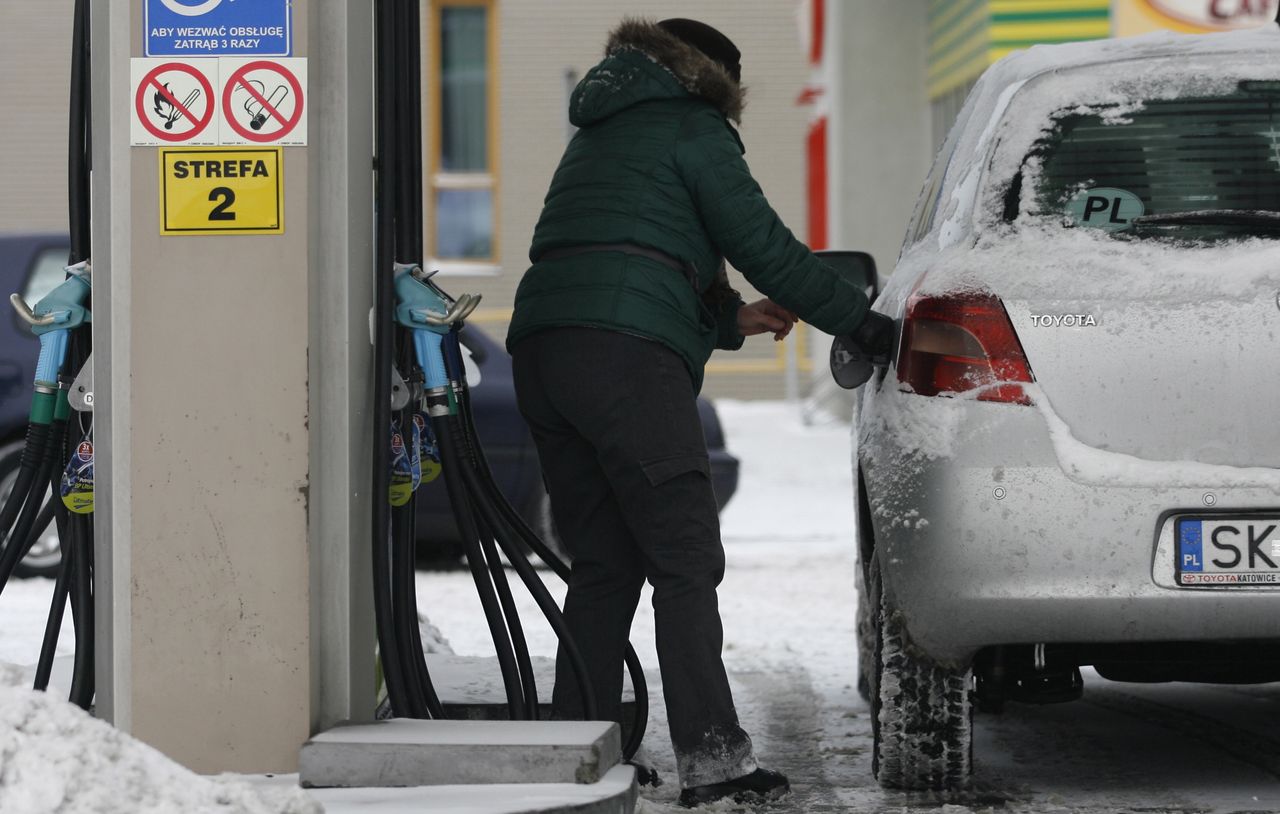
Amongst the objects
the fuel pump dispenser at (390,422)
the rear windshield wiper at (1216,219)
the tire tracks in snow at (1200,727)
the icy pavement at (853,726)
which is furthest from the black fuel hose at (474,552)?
the tire tracks in snow at (1200,727)

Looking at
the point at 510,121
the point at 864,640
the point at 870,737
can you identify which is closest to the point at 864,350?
the point at 870,737

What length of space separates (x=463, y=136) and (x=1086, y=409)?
18.6 m

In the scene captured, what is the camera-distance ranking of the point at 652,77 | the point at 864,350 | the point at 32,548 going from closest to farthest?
the point at 652,77
the point at 864,350
the point at 32,548

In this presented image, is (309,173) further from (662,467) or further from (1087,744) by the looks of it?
(1087,744)

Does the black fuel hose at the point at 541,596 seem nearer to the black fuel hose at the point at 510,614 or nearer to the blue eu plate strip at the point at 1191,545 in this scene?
the black fuel hose at the point at 510,614

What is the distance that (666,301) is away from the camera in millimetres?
4637

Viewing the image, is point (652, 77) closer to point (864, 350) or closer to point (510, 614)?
point (864, 350)

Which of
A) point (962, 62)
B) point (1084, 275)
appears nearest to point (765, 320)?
point (1084, 275)

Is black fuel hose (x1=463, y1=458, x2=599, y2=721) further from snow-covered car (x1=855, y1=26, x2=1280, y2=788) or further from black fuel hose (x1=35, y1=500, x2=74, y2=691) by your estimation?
black fuel hose (x1=35, y1=500, x2=74, y2=691)

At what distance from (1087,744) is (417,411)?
2.13 meters

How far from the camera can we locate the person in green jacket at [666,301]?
15.1ft

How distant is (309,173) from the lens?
421 cm

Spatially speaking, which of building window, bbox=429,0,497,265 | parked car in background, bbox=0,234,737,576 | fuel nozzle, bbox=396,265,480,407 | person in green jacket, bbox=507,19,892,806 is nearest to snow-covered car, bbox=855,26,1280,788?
person in green jacket, bbox=507,19,892,806

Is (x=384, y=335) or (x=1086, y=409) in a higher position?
(x=384, y=335)
